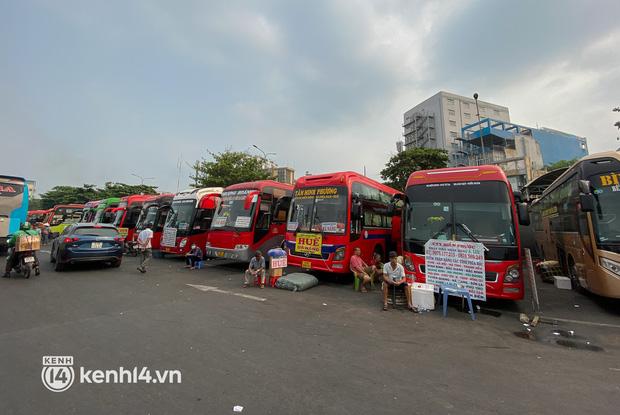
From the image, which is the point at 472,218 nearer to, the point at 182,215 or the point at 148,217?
the point at 182,215

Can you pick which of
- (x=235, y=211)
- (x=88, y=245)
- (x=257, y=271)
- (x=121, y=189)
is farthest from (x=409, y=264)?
(x=121, y=189)

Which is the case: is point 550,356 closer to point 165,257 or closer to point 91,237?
point 91,237

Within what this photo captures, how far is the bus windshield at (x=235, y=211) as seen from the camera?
10922mm

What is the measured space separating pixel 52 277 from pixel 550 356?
501 inches

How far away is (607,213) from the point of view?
6172 millimetres

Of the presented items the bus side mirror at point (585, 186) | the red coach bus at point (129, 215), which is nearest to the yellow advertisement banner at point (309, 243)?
the bus side mirror at point (585, 186)

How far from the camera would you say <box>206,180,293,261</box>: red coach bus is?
35.1 feet

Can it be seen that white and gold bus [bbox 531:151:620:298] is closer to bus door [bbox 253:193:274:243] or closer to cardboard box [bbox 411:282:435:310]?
cardboard box [bbox 411:282:435:310]

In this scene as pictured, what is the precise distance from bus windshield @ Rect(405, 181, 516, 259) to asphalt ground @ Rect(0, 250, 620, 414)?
68.7 inches

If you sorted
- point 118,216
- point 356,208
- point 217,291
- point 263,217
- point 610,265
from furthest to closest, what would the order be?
point 118,216, point 263,217, point 356,208, point 217,291, point 610,265

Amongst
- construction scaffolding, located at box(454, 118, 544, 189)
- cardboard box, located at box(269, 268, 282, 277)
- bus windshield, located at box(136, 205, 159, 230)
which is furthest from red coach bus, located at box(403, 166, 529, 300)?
construction scaffolding, located at box(454, 118, 544, 189)

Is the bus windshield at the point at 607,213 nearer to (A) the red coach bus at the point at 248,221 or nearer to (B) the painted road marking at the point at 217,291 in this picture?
(B) the painted road marking at the point at 217,291

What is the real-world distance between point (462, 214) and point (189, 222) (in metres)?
11.1

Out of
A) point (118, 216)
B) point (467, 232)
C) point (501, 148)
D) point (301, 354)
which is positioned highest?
point (501, 148)
